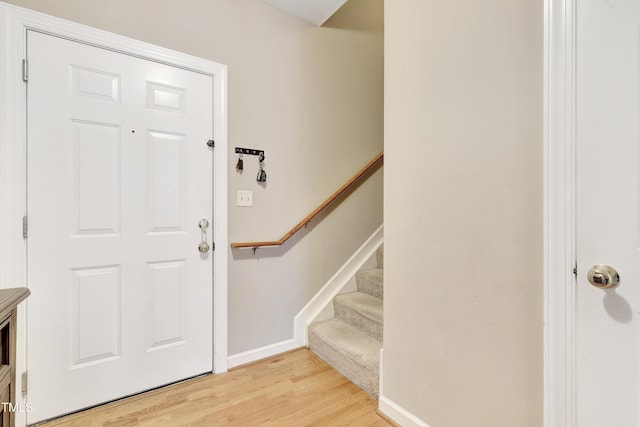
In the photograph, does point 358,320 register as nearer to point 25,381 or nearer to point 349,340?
point 349,340

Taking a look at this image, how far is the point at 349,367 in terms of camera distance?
1857 millimetres

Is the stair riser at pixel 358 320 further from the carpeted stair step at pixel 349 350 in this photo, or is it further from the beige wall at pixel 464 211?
the beige wall at pixel 464 211

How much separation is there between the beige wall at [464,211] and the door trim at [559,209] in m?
0.04

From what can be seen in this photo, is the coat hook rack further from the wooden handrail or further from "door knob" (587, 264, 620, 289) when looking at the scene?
"door knob" (587, 264, 620, 289)

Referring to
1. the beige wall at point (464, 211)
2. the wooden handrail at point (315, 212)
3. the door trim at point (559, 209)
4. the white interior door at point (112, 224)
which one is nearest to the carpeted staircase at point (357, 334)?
the beige wall at point (464, 211)

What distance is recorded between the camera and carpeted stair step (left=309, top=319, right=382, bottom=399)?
5.67 ft

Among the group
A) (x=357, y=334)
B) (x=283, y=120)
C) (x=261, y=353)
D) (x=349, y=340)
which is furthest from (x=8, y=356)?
(x=283, y=120)

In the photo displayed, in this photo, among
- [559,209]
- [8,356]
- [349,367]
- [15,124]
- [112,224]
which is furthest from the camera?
[349,367]

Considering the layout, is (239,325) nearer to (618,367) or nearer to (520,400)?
(520,400)

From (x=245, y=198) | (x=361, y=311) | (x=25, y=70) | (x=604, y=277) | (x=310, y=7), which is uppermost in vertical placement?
(x=310, y=7)

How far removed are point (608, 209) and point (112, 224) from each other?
7.05ft

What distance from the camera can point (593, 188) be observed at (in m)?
0.89

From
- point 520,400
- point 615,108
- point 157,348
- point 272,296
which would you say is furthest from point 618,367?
→ point 157,348

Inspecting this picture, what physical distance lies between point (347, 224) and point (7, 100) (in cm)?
218
